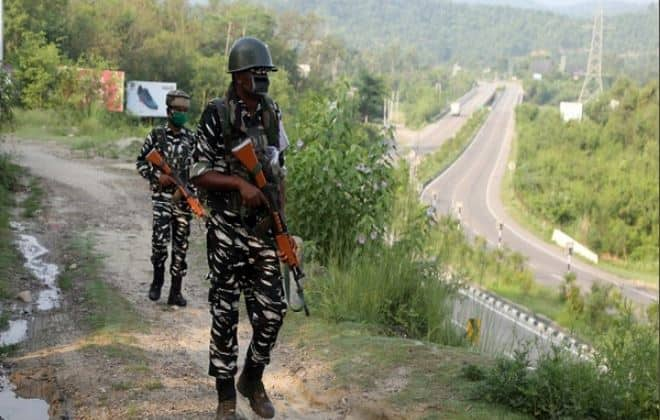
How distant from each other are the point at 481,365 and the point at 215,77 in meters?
27.6

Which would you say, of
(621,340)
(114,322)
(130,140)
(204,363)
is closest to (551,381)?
(621,340)

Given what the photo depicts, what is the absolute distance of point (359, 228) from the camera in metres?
7.61

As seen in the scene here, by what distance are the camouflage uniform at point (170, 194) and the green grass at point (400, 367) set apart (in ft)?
3.77

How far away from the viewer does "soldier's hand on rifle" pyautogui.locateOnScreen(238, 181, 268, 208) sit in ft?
12.5

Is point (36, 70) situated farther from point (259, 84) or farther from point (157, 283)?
point (259, 84)

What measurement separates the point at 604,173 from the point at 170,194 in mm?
52072

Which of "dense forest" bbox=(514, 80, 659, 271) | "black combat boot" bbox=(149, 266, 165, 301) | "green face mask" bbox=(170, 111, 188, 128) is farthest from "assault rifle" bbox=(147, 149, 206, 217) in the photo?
"dense forest" bbox=(514, 80, 659, 271)

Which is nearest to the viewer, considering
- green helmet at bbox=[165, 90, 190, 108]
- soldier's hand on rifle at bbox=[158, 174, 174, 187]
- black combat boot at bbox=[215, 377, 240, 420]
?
black combat boot at bbox=[215, 377, 240, 420]

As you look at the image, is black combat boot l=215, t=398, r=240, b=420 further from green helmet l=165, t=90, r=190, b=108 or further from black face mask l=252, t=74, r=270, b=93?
green helmet l=165, t=90, r=190, b=108

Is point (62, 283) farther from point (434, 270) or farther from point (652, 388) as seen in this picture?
point (652, 388)

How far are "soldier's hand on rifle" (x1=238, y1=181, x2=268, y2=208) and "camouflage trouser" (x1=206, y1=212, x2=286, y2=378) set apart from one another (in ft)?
0.51

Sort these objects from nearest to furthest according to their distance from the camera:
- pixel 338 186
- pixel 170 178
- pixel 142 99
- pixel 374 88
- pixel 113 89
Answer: pixel 170 178, pixel 338 186, pixel 113 89, pixel 142 99, pixel 374 88

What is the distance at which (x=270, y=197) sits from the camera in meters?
3.95

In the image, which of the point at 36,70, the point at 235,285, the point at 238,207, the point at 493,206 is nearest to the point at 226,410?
the point at 235,285
